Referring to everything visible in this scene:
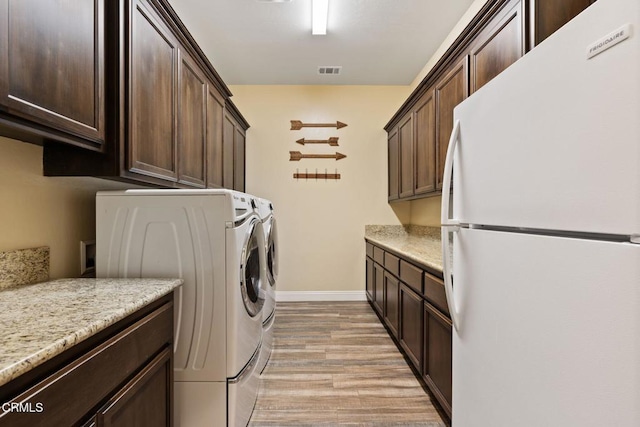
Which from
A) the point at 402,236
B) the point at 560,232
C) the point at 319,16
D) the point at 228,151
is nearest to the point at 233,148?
the point at 228,151

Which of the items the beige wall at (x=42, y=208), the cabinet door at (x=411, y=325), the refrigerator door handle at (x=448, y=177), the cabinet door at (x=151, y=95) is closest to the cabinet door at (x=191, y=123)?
the cabinet door at (x=151, y=95)

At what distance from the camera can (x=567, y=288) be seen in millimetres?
707

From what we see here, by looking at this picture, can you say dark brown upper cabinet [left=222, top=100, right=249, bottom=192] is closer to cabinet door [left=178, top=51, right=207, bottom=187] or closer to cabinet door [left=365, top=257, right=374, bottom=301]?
cabinet door [left=178, top=51, right=207, bottom=187]

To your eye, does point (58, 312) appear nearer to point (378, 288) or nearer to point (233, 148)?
point (233, 148)

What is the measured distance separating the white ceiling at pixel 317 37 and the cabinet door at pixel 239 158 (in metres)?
0.72

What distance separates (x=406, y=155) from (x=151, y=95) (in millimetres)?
2484

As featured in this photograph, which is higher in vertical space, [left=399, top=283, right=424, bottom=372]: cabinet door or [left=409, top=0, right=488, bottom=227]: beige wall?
[left=409, top=0, right=488, bottom=227]: beige wall

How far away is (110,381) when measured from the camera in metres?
0.95

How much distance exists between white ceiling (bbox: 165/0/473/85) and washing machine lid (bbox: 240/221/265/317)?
1828 mm

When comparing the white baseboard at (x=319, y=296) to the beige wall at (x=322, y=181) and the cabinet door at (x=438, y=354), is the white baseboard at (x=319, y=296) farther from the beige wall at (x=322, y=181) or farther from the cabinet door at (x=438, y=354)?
the cabinet door at (x=438, y=354)

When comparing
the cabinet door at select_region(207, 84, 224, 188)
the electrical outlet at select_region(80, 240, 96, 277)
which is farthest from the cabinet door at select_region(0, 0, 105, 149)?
the cabinet door at select_region(207, 84, 224, 188)

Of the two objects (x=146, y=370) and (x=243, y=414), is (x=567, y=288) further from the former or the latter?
(x=243, y=414)

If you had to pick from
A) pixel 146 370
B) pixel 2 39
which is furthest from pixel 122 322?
pixel 2 39

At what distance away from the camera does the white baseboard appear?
439cm
